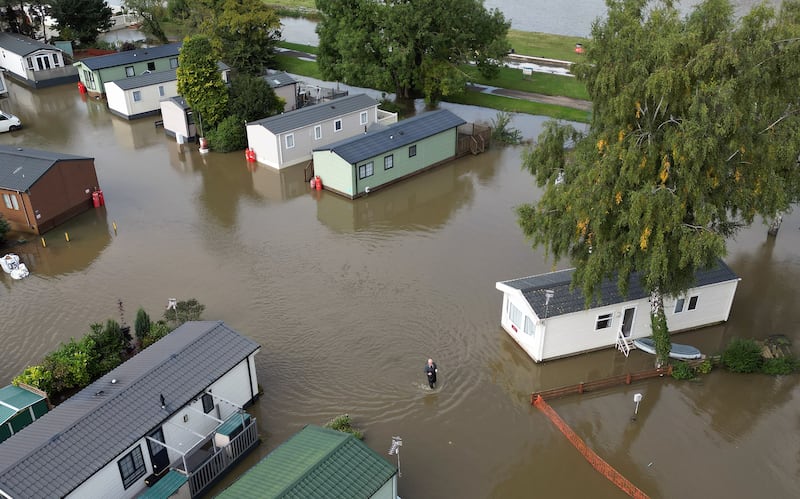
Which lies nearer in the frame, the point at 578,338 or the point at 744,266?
the point at 578,338

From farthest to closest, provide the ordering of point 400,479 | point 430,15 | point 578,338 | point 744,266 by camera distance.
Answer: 1. point 430,15
2. point 744,266
3. point 578,338
4. point 400,479

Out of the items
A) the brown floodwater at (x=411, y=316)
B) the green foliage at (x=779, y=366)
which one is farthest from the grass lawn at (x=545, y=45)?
the green foliage at (x=779, y=366)

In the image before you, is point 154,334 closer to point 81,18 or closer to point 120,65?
point 120,65

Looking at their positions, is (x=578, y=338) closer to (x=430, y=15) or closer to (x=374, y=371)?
(x=374, y=371)

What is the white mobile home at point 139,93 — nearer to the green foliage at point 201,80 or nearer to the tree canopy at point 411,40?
the green foliage at point 201,80

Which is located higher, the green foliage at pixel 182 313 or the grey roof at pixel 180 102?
the grey roof at pixel 180 102

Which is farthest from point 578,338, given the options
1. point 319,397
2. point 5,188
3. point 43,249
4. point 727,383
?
point 5,188

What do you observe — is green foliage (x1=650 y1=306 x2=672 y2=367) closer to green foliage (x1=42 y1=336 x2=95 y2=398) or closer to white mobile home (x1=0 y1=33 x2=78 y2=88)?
green foliage (x1=42 y1=336 x2=95 y2=398)

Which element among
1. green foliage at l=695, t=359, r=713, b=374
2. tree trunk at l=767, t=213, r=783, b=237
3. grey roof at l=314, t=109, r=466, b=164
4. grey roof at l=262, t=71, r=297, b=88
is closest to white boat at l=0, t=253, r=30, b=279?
grey roof at l=314, t=109, r=466, b=164
